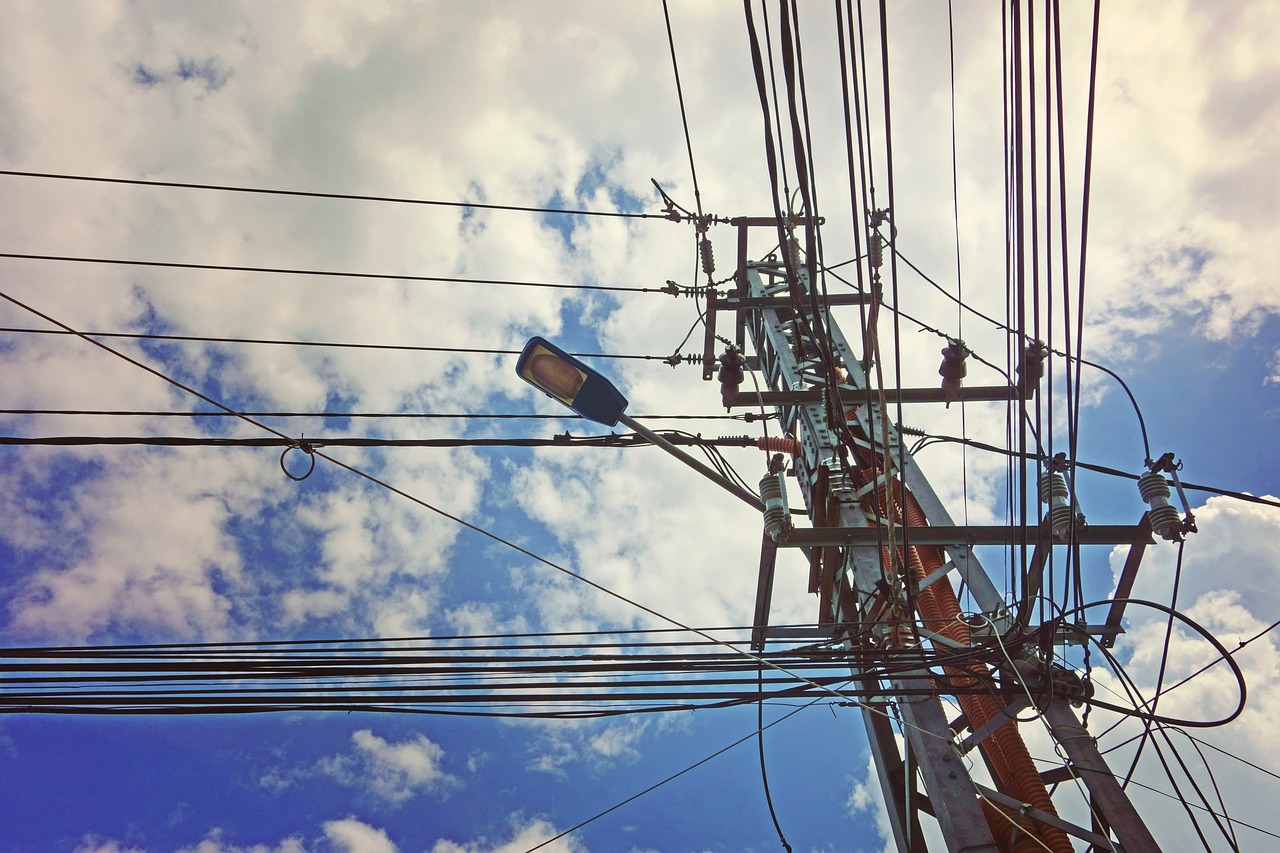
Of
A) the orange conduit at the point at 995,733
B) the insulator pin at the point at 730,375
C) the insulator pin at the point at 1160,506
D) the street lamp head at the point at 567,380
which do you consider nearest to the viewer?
the street lamp head at the point at 567,380

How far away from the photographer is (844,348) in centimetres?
694

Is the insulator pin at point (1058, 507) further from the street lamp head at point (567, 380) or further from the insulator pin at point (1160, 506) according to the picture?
the street lamp head at point (567, 380)

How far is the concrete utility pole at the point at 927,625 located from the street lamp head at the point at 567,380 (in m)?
1.06

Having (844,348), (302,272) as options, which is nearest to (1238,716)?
(844,348)

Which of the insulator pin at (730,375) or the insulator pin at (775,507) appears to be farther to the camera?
the insulator pin at (730,375)

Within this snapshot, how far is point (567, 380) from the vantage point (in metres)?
3.66

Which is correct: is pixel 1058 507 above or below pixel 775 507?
below

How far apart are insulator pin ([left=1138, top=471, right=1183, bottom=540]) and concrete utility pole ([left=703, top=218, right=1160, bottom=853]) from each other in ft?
0.70

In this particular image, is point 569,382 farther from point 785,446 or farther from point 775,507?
point 785,446

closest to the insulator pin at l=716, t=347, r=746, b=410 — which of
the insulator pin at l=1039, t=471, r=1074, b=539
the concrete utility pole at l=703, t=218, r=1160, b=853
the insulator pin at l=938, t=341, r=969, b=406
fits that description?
the concrete utility pole at l=703, t=218, r=1160, b=853

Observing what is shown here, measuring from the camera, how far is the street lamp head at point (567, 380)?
11.9 feet

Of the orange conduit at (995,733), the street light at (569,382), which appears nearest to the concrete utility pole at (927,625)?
the orange conduit at (995,733)

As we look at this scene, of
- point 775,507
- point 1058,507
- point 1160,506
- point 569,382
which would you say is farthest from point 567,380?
point 1160,506

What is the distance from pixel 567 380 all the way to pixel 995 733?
9.93 ft
